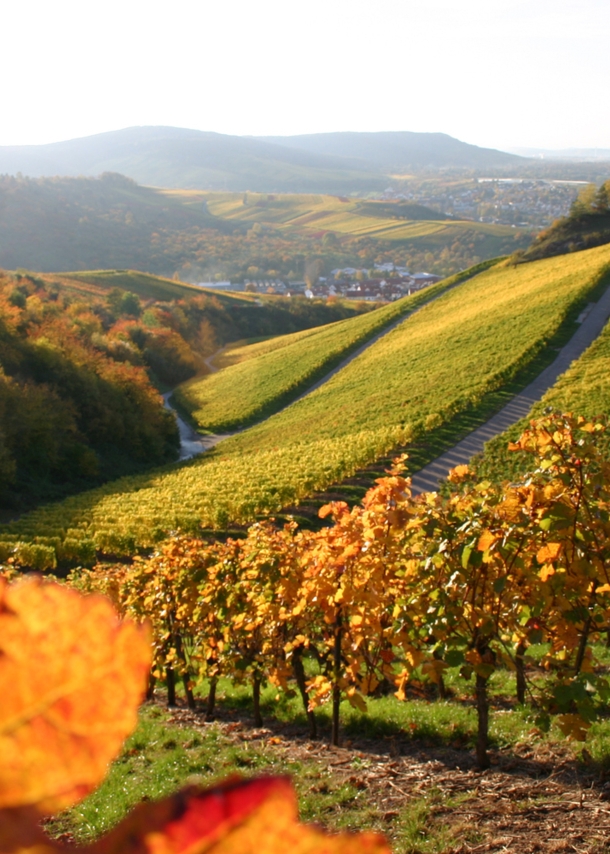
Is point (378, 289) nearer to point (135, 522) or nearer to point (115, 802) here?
point (135, 522)

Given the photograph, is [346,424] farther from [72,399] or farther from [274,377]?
[274,377]

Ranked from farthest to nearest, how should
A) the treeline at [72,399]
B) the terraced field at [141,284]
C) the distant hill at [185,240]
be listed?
the distant hill at [185,240] → the terraced field at [141,284] → the treeline at [72,399]

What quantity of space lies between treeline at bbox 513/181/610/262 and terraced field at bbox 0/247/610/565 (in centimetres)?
566

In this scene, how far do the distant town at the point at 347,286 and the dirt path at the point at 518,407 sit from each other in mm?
69831

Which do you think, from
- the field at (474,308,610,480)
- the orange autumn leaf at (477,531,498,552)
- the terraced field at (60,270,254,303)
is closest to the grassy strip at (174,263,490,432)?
the field at (474,308,610,480)

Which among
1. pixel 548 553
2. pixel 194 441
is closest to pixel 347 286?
pixel 194 441

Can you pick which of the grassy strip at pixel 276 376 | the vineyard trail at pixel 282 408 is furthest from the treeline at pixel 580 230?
the grassy strip at pixel 276 376

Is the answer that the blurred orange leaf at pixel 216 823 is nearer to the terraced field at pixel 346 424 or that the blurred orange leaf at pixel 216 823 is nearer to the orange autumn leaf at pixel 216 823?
the orange autumn leaf at pixel 216 823

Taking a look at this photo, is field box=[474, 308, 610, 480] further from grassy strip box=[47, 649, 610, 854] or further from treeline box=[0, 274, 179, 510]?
treeline box=[0, 274, 179, 510]

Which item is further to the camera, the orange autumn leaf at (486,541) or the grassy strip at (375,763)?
the grassy strip at (375,763)

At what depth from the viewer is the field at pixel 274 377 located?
41250 millimetres

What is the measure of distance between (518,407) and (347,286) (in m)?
106

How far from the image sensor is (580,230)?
197 ft

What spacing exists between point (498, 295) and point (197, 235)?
137825 millimetres
